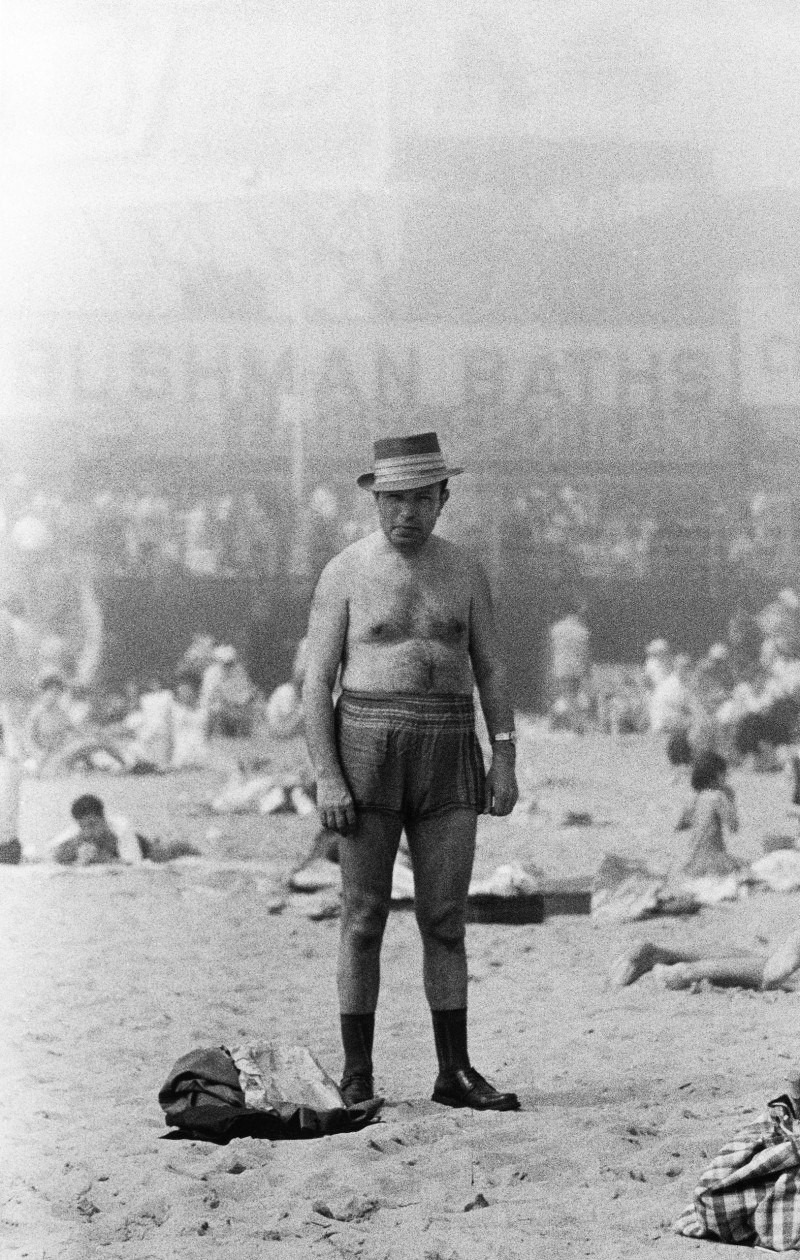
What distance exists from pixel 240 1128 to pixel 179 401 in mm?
5480

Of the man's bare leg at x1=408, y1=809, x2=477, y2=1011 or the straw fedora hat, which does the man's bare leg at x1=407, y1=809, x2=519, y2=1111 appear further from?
the straw fedora hat

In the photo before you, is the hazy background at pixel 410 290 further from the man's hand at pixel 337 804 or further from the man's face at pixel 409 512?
the man's hand at pixel 337 804

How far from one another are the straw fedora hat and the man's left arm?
0.95 ft

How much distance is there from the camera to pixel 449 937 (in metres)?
4.68

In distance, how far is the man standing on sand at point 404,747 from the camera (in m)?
4.63

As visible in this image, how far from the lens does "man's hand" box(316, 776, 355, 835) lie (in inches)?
181

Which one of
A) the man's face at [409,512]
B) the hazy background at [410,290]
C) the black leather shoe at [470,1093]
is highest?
the hazy background at [410,290]

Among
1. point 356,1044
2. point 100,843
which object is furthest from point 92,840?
point 356,1044

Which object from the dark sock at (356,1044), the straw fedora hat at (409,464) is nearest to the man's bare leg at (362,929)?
the dark sock at (356,1044)

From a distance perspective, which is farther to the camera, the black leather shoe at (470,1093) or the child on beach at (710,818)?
the child on beach at (710,818)

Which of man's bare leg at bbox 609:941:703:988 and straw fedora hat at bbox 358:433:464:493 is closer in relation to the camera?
straw fedora hat at bbox 358:433:464:493

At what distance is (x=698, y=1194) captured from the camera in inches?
144

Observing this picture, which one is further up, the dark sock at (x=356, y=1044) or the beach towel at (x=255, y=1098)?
the dark sock at (x=356, y=1044)

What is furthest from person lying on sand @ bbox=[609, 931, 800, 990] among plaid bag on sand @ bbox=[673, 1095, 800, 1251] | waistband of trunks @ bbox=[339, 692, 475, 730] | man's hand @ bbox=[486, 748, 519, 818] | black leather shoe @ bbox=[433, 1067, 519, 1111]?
plaid bag on sand @ bbox=[673, 1095, 800, 1251]
